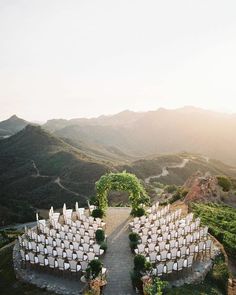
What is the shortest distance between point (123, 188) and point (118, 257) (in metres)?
9.41

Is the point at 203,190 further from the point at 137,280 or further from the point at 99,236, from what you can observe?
the point at 137,280

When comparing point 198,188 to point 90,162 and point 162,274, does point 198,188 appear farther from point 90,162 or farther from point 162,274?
point 90,162

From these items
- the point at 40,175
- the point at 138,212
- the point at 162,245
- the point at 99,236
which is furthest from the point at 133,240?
the point at 40,175

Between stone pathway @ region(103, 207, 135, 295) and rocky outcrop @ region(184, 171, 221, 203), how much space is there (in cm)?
704

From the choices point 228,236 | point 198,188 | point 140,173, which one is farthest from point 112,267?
point 140,173

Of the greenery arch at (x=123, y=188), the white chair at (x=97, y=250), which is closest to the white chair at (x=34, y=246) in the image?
the white chair at (x=97, y=250)

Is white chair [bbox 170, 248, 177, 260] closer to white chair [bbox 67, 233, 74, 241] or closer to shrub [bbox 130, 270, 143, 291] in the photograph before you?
shrub [bbox 130, 270, 143, 291]

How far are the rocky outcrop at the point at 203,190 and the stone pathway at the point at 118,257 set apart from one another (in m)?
7.04

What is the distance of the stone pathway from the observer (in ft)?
57.7

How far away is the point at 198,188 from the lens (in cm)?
3441

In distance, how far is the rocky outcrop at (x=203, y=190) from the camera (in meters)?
33.8

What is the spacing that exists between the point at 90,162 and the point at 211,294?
8310 cm

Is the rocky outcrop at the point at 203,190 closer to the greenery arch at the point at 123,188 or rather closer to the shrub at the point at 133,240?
the greenery arch at the point at 123,188

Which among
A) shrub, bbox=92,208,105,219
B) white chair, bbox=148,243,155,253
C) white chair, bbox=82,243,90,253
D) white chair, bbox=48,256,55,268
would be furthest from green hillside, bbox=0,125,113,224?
white chair, bbox=148,243,155,253
